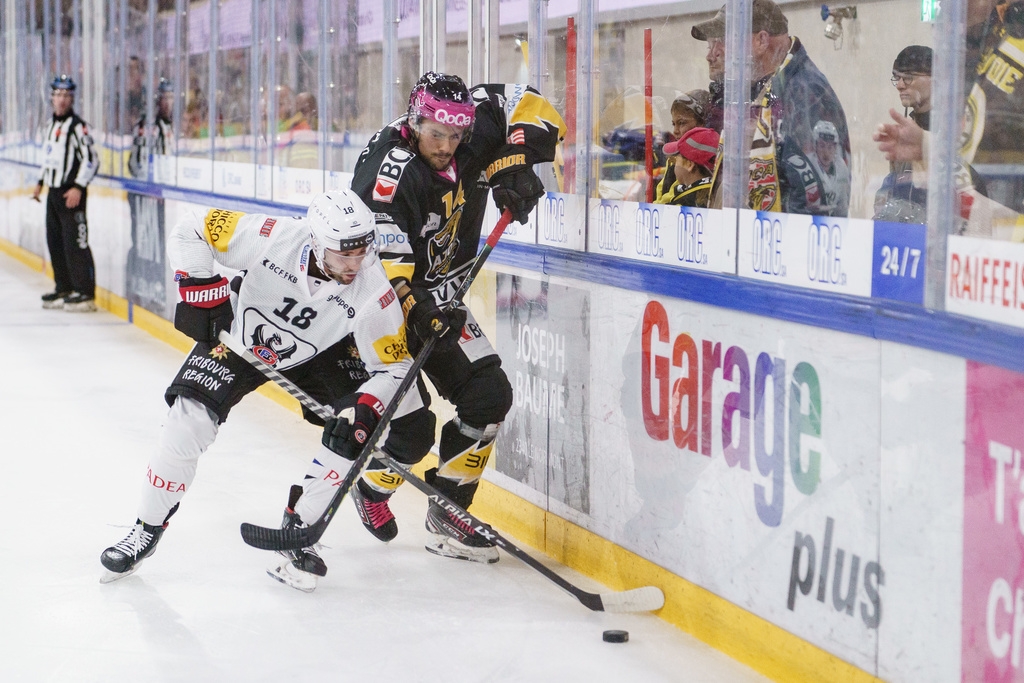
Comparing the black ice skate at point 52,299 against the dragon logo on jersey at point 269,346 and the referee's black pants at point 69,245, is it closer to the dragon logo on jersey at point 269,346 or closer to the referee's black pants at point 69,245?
the referee's black pants at point 69,245

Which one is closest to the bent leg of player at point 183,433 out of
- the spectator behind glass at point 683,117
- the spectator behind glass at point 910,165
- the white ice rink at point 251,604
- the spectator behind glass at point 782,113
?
the white ice rink at point 251,604

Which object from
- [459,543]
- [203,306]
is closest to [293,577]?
[459,543]

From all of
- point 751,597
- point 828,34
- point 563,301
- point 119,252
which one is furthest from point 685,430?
point 119,252

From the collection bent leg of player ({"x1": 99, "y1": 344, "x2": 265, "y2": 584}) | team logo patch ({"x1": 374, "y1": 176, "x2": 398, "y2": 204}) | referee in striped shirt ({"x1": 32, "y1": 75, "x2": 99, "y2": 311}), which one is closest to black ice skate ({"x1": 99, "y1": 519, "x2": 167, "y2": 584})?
bent leg of player ({"x1": 99, "y1": 344, "x2": 265, "y2": 584})

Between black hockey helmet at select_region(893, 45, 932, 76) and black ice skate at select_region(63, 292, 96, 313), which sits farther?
black ice skate at select_region(63, 292, 96, 313)

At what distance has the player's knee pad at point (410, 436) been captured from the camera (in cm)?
351

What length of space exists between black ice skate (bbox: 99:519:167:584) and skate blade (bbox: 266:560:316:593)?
320mm

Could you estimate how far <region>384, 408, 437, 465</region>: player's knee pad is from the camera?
11.5 ft

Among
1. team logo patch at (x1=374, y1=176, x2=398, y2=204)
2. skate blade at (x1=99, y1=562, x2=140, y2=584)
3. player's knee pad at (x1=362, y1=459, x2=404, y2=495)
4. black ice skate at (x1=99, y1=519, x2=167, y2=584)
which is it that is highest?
team logo patch at (x1=374, y1=176, x2=398, y2=204)

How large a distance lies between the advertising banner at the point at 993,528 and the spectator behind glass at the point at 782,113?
2.39ft

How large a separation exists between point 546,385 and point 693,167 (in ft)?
2.77

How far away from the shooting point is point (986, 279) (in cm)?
223

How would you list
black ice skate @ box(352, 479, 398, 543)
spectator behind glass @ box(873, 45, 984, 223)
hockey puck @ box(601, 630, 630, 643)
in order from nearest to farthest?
spectator behind glass @ box(873, 45, 984, 223) → hockey puck @ box(601, 630, 630, 643) → black ice skate @ box(352, 479, 398, 543)

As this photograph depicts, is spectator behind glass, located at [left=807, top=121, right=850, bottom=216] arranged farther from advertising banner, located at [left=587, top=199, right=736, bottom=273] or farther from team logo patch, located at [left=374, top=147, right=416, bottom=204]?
team logo patch, located at [left=374, top=147, right=416, bottom=204]
